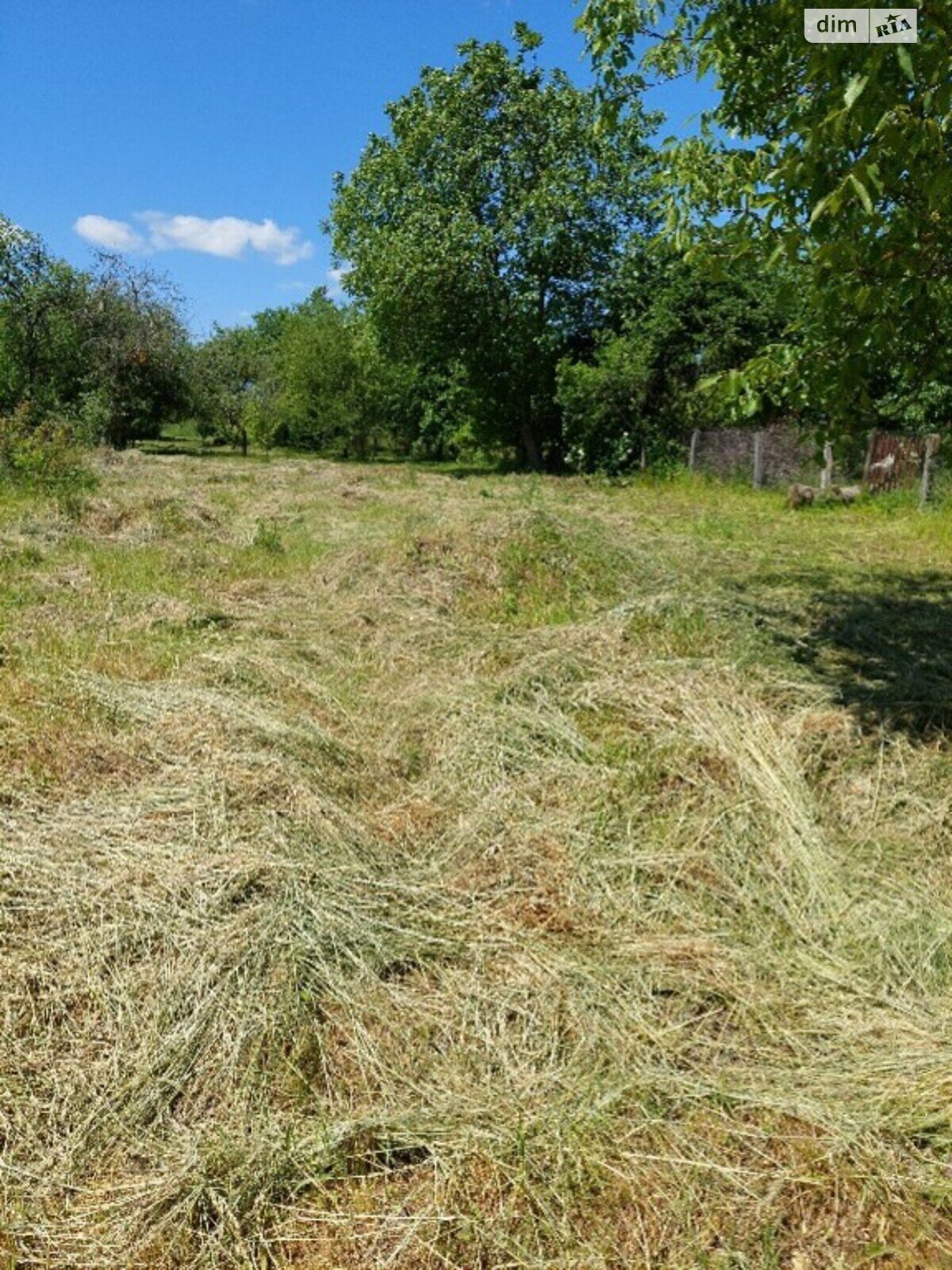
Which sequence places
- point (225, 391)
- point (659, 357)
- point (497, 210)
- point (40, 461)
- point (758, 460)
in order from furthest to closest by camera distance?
point (225, 391) → point (497, 210) → point (659, 357) → point (758, 460) → point (40, 461)

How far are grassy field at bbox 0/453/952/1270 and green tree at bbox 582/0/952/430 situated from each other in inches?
67.7

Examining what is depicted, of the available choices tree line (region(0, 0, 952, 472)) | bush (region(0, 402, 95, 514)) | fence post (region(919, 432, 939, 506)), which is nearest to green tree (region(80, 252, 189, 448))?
tree line (region(0, 0, 952, 472))

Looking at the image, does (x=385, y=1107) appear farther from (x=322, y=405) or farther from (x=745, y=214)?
(x=322, y=405)

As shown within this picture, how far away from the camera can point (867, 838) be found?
10.7ft

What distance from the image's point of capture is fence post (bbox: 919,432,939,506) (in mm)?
11430

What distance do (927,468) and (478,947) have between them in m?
11.2

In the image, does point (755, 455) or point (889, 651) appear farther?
point (755, 455)

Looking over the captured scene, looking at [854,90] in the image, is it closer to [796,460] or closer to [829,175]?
[829,175]

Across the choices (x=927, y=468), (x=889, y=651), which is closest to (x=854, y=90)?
(x=889, y=651)

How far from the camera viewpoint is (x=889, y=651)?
5.41 meters

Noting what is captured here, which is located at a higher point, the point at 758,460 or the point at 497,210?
the point at 497,210

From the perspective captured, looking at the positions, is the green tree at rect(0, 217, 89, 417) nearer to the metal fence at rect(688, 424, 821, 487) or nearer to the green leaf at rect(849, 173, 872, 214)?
the metal fence at rect(688, 424, 821, 487)

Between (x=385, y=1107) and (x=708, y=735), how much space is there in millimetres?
2254

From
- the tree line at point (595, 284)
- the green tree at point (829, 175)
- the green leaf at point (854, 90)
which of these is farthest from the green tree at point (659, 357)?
the green leaf at point (854, 90)
